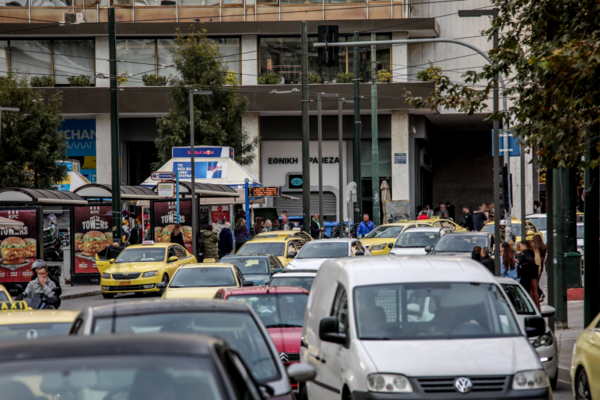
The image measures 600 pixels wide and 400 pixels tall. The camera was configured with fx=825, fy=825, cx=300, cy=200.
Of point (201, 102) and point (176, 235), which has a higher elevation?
point (201, 102)

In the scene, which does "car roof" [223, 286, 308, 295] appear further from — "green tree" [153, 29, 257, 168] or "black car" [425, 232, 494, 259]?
"green tree" [153, 29, 257, 168]

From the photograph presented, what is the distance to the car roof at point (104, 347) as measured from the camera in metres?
3.46

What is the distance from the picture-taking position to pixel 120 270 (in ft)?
76.0

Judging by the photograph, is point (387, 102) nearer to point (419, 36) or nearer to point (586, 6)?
point (419, 36)

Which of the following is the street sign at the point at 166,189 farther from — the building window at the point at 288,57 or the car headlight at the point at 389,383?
the car headlight at the point at 389,383

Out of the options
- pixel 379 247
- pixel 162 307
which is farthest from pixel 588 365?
pixel 379 247

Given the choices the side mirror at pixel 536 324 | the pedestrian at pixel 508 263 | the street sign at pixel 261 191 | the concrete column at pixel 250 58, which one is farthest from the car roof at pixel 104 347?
the concrete column at pixel 250 58

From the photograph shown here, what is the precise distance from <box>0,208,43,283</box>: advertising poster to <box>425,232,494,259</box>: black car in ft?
35.7

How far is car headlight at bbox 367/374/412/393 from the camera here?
6.30 m

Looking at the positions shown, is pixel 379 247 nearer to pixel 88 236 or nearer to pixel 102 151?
pixel 88 236

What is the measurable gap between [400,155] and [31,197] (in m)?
27.7

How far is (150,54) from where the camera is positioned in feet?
162

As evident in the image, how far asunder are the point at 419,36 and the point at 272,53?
886cm

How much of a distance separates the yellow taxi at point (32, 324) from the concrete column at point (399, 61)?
42988 mm
